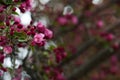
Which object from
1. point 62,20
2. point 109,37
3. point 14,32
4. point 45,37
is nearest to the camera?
point 14,32

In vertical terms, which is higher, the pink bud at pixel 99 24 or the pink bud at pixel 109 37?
the pink bud at pixel 99 24

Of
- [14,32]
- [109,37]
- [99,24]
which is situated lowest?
[14,32]

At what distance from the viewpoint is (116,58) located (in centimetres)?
1018

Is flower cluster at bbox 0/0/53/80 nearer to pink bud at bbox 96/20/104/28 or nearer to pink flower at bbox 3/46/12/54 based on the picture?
pink flower at bbox 3/46/12/54

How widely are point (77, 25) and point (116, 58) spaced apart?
2.42 m

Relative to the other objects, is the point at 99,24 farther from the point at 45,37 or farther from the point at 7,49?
the point at 7,49

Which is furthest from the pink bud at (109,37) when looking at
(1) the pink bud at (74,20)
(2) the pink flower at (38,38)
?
(2) the pink flower at (38,38)

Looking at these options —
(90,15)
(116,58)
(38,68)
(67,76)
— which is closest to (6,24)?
(38,68)

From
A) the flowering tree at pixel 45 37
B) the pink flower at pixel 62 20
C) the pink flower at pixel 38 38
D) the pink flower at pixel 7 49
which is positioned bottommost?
the pink flower at pixel 7 49

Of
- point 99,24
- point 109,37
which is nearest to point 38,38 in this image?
point 109,37

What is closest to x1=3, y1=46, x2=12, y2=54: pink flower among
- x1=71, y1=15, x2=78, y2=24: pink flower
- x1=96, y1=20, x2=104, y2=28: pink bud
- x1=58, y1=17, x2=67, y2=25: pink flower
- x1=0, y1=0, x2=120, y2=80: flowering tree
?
x1=0, y1=0, x2=120, y2=80: flowering tree

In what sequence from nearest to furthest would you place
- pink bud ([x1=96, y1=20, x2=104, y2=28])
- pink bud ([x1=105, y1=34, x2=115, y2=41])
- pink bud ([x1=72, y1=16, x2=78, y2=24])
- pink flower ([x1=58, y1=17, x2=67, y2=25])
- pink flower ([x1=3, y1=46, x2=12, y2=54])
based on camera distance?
pink flower ([x1=3, y1=46, x2=12, y2=54]), pink bud ([x1=105, y1=34, x2=115, y2=41]), pink flower ([x1=58, y1=17, x2=67, y2=25]), pink bud ([x1=72, y1=16, x2=78, y2=24]), pink bud ([x1=96, y1=20, x2=104, y2=28])

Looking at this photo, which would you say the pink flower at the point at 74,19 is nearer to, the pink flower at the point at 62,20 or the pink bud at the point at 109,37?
the pink flower at the point at 62,20

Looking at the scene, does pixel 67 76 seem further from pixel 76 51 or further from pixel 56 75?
pixel 56 75
